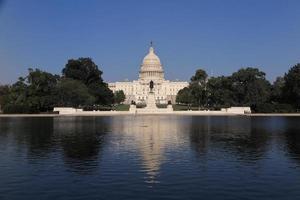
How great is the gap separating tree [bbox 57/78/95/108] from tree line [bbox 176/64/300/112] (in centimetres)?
2778

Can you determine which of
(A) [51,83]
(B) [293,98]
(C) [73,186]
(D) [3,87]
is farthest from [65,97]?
(C) [73,186]

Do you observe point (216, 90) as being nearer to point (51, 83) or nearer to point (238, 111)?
point (238, 111)

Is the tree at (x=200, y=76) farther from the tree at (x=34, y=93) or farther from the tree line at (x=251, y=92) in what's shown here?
the tree at (x=34, y=93)

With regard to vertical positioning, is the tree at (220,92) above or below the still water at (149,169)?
above

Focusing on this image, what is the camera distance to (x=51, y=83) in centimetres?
9944

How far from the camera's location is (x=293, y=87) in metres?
91.8

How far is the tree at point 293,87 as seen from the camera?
297 ft

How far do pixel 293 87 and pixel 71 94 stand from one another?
40393 millimetres

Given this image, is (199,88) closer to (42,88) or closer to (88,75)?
(88,75)

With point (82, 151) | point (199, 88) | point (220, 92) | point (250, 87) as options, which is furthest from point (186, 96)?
point (82, 151)

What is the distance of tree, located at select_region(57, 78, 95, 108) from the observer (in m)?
94.8

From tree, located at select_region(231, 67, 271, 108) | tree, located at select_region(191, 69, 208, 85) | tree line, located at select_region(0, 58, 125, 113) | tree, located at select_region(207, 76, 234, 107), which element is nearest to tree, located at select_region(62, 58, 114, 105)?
tree line, located at select_region(0, 58, 125, 113)

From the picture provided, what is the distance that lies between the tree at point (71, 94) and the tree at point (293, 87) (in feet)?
122

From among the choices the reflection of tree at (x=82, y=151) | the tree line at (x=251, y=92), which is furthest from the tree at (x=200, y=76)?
the reflection of tree at (x=82, y=151)
